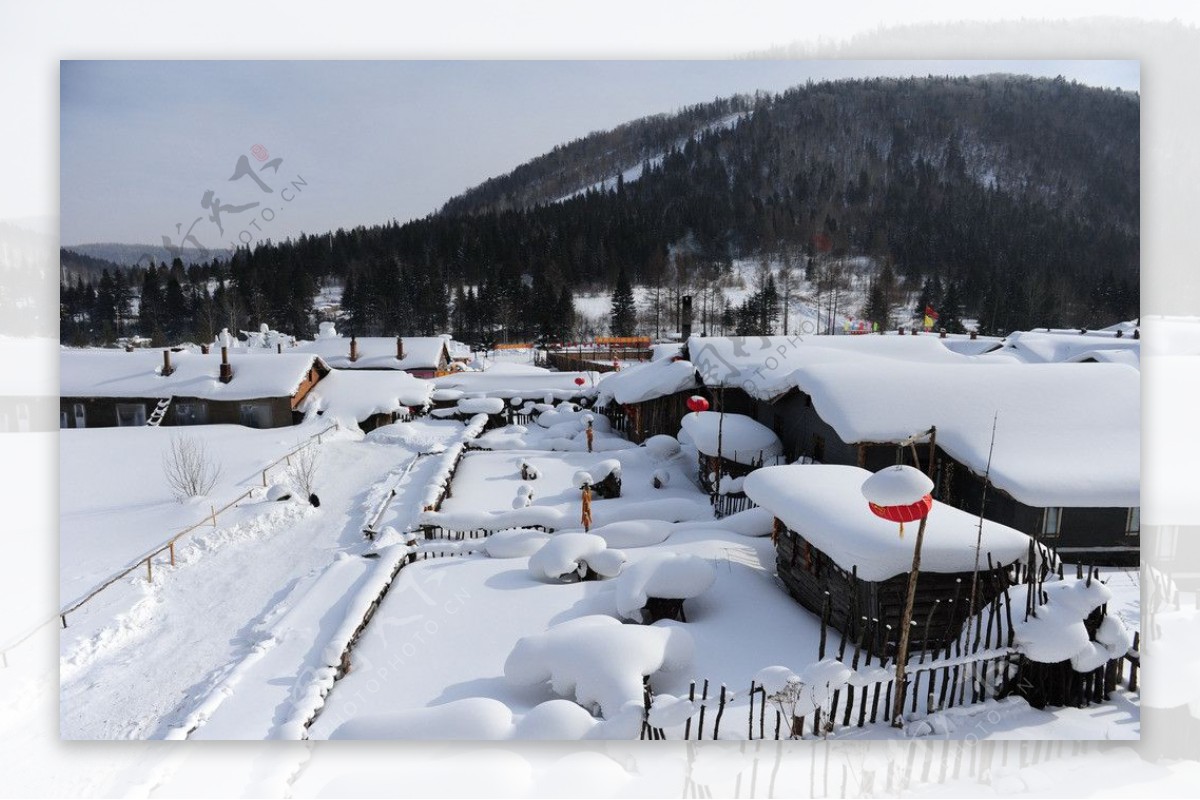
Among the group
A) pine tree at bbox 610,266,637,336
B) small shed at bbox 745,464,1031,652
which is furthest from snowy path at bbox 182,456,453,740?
pine tree at bbox 610,266,637,336

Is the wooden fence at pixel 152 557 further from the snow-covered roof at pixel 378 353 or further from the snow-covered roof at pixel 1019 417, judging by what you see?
the snow-covered roof at pixel 378 353

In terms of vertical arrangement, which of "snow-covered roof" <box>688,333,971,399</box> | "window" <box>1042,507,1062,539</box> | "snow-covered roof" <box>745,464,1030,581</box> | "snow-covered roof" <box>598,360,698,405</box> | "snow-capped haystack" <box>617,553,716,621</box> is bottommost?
"snow-capped haystack" <box>617,553,716,621</box>

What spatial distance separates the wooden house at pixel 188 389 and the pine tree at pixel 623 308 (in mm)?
22030

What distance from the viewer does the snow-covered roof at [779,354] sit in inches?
560

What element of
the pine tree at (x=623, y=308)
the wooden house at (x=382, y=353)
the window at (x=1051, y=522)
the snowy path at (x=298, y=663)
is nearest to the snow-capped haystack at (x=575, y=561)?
the snowy path at (x=298, y=663)

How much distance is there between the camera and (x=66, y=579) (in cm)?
700

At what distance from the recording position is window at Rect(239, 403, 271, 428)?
2047 cm

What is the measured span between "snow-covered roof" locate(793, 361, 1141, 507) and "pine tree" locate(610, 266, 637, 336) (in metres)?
28.8

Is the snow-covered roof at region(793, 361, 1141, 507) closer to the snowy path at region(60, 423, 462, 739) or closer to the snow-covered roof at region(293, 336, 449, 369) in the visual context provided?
the snowy path at region(60, 423, 462, 739)

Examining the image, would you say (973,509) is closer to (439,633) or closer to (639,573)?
(639,573)

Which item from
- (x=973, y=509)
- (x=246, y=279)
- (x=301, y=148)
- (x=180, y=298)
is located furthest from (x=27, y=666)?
(x=973, y=509)

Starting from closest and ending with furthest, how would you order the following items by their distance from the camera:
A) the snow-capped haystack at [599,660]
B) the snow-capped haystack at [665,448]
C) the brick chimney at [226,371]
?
the snow-capped haystack at [599,660]
the snow-capped haystack at [665,448]
the brick chimney at [226,371]

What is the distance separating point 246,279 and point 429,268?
15902mm

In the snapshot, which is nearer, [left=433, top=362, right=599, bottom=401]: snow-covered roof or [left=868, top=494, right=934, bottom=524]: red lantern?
[left=868, top=494, right=934, bottom=524]: red lantern
